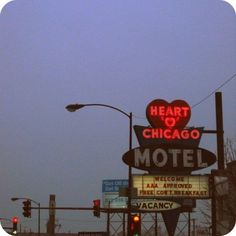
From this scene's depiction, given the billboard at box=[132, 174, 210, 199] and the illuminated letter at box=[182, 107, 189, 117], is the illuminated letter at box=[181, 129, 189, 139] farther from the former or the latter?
the billboard at box=[132, 174, 210, 199]

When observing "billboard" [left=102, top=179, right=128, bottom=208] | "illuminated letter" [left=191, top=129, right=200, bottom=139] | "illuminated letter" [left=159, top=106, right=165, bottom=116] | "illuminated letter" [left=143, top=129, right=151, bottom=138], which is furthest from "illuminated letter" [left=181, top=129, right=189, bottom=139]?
"billboard" [left=102, top=179, right=128, bottom=208]

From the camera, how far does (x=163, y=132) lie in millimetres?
42312

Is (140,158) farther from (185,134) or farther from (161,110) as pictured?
(161,110)

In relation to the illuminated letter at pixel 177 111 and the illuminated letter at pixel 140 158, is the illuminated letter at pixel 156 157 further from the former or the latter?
the illuminated letter at pixel 177 111

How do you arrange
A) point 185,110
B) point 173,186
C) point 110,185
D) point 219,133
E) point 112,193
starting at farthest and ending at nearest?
point 110,185 < point 112,193 < point 185,110 < point 173,186 < point 219,133

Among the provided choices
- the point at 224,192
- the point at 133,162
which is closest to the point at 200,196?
the point at 133,162

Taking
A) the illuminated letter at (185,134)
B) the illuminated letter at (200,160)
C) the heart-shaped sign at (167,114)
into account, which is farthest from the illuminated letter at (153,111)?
the illuminated letter at (200,160)

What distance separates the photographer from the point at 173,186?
37156 millimetres

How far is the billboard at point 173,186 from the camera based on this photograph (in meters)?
36.8

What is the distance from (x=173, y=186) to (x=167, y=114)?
7543 mm

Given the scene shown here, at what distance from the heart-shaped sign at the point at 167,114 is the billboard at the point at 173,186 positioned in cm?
649

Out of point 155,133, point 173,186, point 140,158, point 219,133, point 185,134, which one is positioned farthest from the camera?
point 155,133

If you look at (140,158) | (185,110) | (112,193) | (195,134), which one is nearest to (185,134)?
(195,134)

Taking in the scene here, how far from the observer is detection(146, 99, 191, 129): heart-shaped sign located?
140 feet
